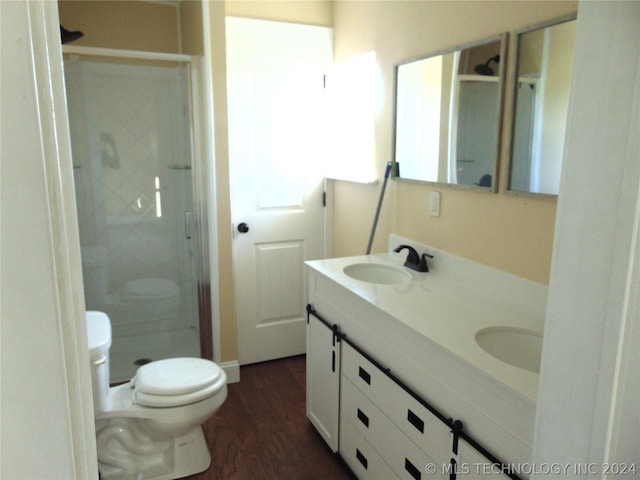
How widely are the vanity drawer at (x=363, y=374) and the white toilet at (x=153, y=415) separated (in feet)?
1.95

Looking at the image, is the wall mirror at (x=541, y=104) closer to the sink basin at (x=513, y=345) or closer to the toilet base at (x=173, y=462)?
the sink basin at (x=513, y=345)

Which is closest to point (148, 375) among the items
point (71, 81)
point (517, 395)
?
point (517, 395)

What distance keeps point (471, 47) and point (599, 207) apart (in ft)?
4.77

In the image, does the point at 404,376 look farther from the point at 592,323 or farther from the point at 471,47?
the point at 471,47

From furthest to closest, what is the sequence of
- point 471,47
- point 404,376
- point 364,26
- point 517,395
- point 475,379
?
point 364,26 < point 471,47 < point 404,376 < point 475,379 < point 517,395

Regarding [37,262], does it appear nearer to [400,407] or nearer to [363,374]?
[400,407]

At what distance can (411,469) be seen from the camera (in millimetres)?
1558

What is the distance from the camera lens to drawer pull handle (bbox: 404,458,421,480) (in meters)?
1.53

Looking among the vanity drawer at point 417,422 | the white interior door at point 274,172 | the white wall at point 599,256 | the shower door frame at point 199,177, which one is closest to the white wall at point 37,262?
the white wall at point 599,256

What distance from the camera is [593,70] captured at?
2.05 ft

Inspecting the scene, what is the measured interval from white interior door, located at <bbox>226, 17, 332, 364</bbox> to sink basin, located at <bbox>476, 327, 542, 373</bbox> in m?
A: 1.78

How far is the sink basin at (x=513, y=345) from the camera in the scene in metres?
1.50

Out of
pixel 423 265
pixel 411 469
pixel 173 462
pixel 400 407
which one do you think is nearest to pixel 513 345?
pixel 400 407

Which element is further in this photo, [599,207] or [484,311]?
[484,311]
